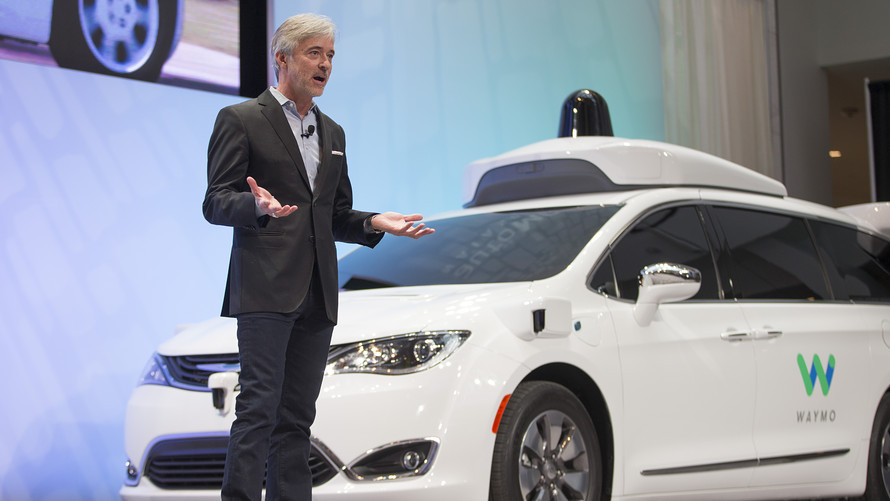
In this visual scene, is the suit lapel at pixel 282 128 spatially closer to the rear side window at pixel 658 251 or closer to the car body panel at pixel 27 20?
the rear side window at pixel 658 251

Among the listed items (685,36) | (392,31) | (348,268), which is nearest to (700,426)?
(348,268)

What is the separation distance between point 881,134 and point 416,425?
9341mm

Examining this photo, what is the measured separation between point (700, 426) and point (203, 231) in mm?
2907

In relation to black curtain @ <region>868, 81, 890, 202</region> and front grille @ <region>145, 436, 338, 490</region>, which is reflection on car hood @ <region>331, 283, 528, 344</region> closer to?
front grille @ <region>145, 436, 338, 490</region>

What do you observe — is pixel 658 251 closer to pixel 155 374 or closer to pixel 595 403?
pixel 595 403

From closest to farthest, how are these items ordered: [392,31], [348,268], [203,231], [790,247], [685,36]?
1. [348,268]
2. [790,247]
3. [203,231]
4. [392,31]
5. [685,36]

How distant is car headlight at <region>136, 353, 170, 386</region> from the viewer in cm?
332

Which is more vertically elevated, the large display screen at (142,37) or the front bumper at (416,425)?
the large display screen at (142,37)

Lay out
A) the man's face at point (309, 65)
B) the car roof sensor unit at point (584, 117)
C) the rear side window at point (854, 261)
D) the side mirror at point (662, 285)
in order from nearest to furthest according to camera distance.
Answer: the man's face at point (309, 65) < the side mirror at point (662, 285) < the rear side window at point (854, 261) < the car roof sensor unit at point (584, 117)

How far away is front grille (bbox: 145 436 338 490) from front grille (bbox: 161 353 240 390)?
19cm

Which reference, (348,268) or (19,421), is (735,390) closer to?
(348,268)

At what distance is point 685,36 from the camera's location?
967 cm

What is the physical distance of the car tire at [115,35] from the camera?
4.96 m

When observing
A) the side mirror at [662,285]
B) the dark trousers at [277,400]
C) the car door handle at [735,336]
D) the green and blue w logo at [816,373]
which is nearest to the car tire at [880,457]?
the green and blue w logo at [816,373]
